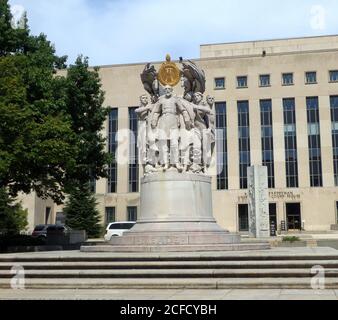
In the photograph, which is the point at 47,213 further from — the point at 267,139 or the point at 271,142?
the point at 271,142

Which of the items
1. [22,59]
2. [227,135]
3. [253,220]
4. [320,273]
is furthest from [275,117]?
[320,273]

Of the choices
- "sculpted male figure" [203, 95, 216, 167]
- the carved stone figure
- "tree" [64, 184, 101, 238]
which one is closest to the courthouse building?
"tree" [64, 184, 101, 238]

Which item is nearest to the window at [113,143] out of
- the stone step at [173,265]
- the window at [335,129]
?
the window at [335,129]

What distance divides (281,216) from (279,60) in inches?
768

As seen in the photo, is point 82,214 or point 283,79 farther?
point 283,79

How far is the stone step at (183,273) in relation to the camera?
37.0 feet

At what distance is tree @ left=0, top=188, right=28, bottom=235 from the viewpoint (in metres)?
40.5

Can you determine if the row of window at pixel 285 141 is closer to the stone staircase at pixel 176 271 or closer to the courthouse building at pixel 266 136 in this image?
the courthouse building at pixel 266 136

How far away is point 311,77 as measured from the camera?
200ft

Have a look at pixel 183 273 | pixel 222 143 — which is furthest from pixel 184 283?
pixel 222 143

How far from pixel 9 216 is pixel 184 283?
124 ft

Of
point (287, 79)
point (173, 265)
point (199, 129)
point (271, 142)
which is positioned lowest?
point (173, 265)

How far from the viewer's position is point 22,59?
22875mm
